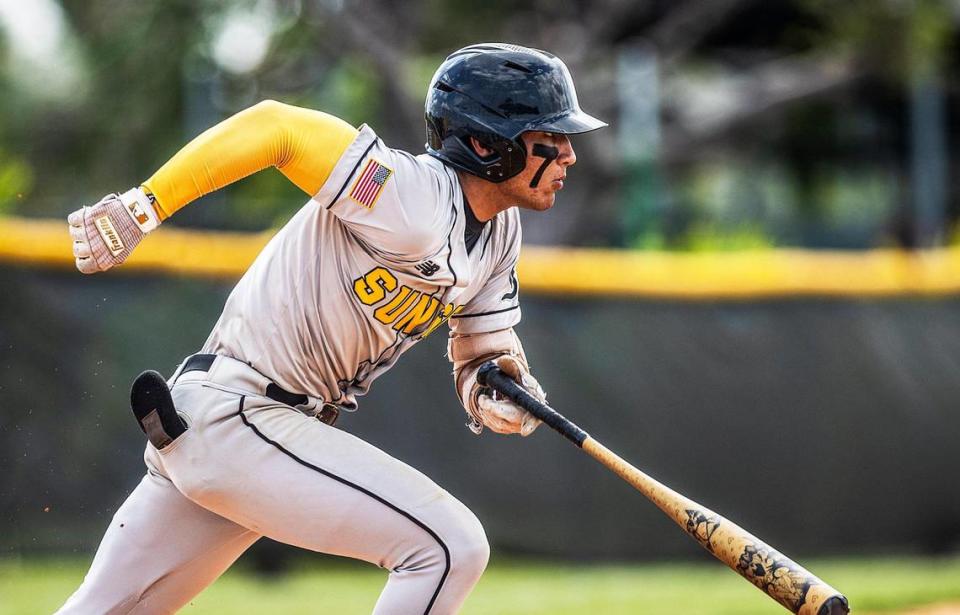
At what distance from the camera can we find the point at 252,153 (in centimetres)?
294

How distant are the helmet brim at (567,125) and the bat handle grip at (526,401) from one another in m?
0.73

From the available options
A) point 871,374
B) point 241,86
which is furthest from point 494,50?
point 241,86

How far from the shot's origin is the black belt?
323 centimetres

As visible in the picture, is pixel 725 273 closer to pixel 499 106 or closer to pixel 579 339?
pixel 579 339

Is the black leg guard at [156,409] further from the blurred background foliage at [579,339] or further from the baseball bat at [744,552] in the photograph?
the blurred background foliage at [579,339]

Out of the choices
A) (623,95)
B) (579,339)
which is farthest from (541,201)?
(623,95)

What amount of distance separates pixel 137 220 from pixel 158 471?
2.36 ft

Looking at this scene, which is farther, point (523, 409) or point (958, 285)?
point (958, 285)

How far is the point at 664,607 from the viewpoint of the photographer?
6344 millimetres

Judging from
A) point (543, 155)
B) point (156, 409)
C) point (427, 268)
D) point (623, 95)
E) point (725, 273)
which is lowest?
point (156, 409)

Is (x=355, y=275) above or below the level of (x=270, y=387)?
above

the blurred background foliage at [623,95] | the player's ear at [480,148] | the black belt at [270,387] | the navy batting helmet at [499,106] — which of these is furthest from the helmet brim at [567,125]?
the blurred background foliage at [623,95]

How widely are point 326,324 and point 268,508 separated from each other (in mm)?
489

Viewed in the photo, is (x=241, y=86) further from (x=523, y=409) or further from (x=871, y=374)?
(x=523, y=409)
